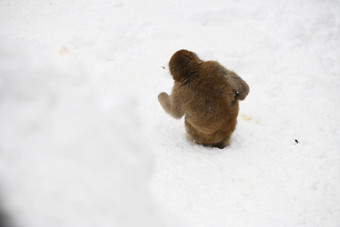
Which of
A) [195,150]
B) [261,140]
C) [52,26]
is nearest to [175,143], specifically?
[195,150]

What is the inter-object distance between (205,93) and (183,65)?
1.37 feet

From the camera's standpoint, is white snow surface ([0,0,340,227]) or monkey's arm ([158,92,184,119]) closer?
white snow surface ([0,0,340,227])

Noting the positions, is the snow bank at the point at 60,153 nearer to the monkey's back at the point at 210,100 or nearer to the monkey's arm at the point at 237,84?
the monkey's back at the point at 210,100

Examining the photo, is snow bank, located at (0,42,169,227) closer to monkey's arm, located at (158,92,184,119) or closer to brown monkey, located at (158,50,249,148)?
brown monkey, located at (158,50,249,148)

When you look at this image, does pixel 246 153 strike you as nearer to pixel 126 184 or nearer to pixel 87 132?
pixel 126 184

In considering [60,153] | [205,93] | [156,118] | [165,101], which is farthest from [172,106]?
[60,153]

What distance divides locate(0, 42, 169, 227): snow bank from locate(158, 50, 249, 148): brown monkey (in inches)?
60.7

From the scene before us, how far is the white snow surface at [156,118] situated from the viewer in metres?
1.42

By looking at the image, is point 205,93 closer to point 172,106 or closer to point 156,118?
point 172,106

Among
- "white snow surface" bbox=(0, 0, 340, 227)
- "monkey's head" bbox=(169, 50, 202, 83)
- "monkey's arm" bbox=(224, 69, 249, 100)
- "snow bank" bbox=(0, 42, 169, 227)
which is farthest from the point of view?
"monkey's arm" bbox=(224, 69, 249, 100)

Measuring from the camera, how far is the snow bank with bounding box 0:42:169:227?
1.32m

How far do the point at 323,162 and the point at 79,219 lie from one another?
2.99 meters

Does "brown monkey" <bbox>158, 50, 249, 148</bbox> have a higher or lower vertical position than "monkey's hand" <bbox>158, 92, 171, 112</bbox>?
higher

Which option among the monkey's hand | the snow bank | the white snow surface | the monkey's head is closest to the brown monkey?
the monkey's head
